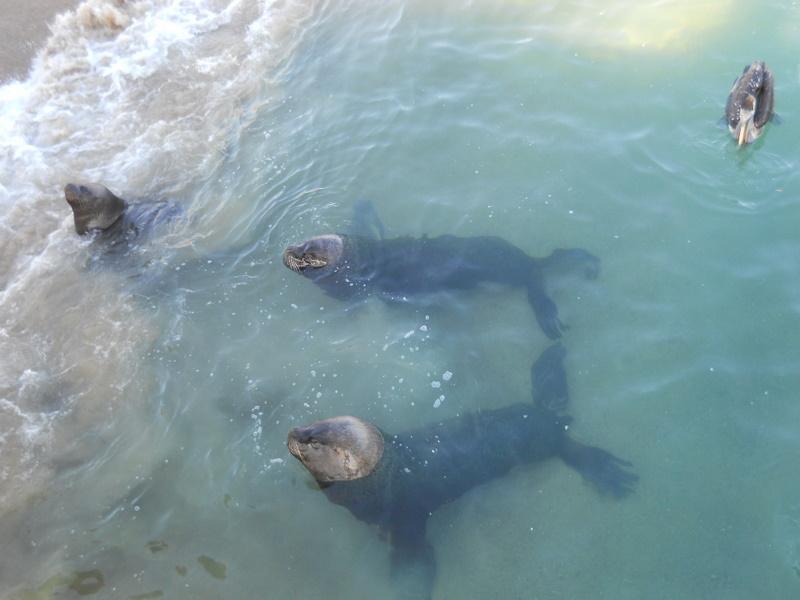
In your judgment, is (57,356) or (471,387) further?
(57,356)

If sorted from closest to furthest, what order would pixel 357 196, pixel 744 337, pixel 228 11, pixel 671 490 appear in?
1. pixel 671 490
2. pixel 744 337
3. pixel 357 196
4. pixel 228 11

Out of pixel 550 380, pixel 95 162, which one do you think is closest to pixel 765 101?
pixel 550 380

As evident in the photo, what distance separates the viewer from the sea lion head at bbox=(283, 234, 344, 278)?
8336mm

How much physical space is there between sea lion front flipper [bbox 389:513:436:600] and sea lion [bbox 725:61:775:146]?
6.31m

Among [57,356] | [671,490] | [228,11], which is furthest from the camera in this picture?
A: [228,11]

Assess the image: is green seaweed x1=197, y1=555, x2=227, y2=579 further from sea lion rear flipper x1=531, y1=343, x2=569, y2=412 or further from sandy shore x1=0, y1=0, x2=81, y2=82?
sandy shore x1=0, y1=0, x2=81, y2=82

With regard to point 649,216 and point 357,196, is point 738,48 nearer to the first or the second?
point 649,216

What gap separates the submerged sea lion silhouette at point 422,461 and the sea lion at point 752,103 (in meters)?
4.50

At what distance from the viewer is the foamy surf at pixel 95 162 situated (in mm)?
7805

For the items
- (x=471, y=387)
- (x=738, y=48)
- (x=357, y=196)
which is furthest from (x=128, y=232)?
(x=738, y=48)

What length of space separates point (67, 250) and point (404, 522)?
21.3 ft

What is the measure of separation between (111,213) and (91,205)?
0.32m

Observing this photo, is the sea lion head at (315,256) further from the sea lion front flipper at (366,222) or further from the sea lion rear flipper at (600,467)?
the sea lion rear flipper at (600,467)

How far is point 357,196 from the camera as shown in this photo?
31.1 feet
